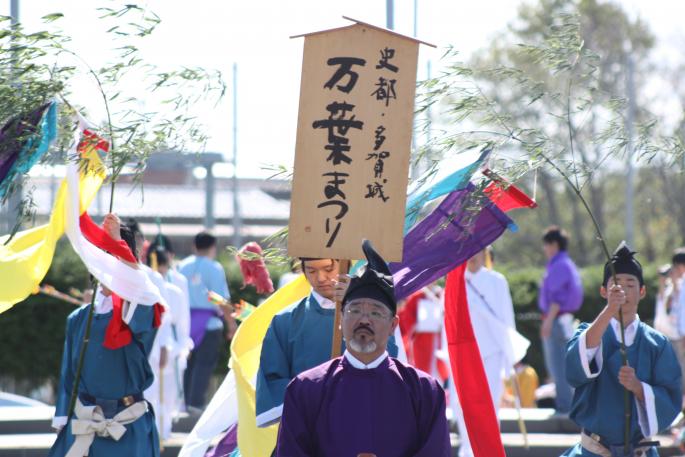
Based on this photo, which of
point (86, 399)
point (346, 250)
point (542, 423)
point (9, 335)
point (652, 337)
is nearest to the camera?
point (346, 250)

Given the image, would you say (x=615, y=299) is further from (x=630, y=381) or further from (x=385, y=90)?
(x=385, y=90)

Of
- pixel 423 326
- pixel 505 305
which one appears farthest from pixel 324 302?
pixel 423 326

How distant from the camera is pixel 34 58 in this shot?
5883mm

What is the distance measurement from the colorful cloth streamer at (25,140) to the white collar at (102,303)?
3.03ft

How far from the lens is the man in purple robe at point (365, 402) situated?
182 inches

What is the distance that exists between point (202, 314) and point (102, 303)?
5.04m

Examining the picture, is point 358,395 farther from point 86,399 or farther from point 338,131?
point 86,399

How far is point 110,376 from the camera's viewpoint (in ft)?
22.3

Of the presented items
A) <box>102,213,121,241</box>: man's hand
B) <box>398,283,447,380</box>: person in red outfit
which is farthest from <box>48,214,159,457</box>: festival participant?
<box>398,283,447,380</box>: person in red outfit

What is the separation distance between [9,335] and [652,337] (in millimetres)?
10045

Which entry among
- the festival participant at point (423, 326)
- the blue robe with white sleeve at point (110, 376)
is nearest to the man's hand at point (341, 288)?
the blue robe with white sleeve at point (110, 376)

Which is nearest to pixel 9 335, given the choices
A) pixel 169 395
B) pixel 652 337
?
pixel 169 395

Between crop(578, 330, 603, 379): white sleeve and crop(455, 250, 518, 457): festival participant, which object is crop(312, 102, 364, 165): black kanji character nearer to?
crop(578, 330, 603, 379): white sleeve

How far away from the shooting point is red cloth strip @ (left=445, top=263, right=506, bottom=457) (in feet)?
23.2
